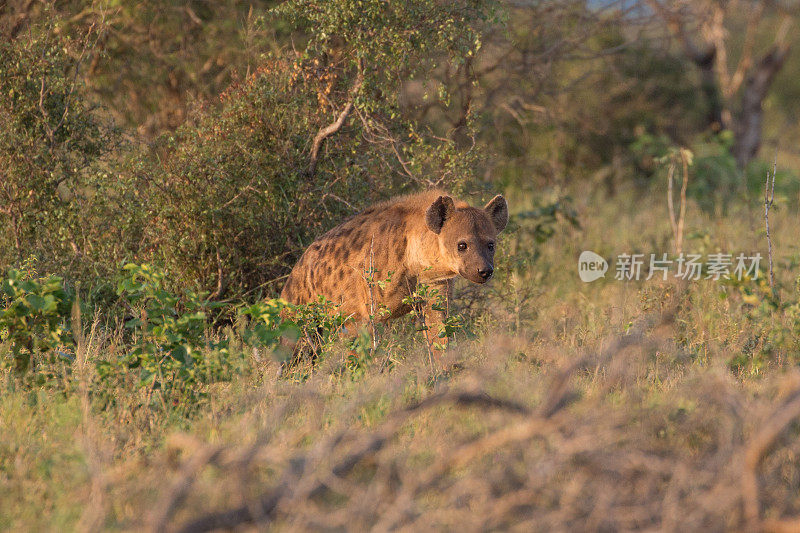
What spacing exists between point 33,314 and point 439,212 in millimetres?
2280

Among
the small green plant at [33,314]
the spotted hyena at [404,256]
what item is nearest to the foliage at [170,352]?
the small green plant at [33,314]

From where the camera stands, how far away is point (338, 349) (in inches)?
205

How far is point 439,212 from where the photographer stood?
527 centimetres

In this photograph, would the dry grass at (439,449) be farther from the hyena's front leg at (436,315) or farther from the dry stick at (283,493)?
the hyena's front leg at (436,315)

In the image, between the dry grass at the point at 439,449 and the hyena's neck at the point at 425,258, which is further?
the hyena's neck at the point at 425,258

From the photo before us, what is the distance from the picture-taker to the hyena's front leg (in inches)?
202

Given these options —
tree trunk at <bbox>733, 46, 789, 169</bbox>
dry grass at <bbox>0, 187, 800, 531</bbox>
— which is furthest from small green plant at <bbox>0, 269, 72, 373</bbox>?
tree trunk at <bbox>733, 46, 789, 169</bbox>

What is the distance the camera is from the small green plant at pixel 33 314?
14.4 feet

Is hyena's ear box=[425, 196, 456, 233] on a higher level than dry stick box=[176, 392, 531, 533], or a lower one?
higher

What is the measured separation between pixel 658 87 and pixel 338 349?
932cm

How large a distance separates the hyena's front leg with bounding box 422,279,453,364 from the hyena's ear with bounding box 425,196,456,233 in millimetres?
369

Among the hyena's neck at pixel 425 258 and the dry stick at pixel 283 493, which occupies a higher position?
the hyena's neck at pixel 425 258

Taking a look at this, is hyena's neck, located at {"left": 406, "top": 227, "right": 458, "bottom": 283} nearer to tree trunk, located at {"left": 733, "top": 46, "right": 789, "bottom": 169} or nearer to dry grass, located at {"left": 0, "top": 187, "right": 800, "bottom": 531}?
dry grass, located at {"left": 0, "top": 187, "right": 800, "bottom": 531}

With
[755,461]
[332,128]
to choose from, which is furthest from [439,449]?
[332,128]
